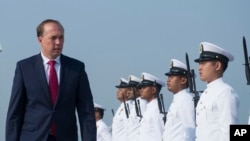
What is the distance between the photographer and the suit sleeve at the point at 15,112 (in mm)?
5568

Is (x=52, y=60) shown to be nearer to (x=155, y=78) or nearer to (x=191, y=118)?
(x=191, y=118)

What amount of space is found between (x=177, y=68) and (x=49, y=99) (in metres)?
6.43

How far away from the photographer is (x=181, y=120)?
10.7 m

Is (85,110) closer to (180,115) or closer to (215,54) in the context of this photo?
(215,54)

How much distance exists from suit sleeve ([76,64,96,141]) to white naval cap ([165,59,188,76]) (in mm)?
6026

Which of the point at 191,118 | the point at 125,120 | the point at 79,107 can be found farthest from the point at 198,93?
the point at 125,120

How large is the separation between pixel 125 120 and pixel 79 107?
38.4ft

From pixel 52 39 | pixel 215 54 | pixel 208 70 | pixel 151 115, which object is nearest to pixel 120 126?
pixel 151 115

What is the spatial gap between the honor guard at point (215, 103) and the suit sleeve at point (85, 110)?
9.73ft

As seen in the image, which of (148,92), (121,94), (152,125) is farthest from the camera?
(121,94)

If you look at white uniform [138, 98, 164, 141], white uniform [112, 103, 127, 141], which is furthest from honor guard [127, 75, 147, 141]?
white uniform [138, 98, 164, 141]

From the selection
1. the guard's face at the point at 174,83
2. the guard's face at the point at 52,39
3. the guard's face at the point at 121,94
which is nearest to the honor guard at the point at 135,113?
the guard's face at the point at 121,94

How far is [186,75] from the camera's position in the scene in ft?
37.8

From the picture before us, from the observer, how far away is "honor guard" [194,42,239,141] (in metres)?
8.20
